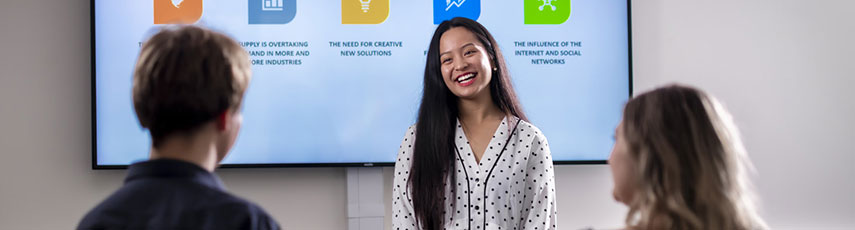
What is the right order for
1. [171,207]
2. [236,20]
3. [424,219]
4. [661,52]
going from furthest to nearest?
[661,52]
[236,20]
[424,219]
[171,207]

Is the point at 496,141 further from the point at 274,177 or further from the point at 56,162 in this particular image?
the point at 56,162

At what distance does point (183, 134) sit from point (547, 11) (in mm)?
2300

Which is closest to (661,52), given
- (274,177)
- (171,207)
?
(274,177)

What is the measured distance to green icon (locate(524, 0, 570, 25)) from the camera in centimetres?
310

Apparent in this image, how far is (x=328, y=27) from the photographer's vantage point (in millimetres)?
3018

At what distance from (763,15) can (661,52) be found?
0.54 m

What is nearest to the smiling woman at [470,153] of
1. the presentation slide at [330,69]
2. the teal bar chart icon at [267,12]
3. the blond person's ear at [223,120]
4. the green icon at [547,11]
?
the presentation slide at [330,69]

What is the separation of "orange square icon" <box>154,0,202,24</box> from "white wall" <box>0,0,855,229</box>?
331 mm

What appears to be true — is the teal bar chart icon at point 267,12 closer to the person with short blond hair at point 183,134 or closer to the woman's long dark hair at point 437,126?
the woman's long dark hair at point 437,126

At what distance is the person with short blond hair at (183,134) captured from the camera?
979 mm

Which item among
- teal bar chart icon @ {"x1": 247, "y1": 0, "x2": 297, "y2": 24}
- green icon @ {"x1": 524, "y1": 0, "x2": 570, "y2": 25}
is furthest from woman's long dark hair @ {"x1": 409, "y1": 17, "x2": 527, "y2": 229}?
teal bar chart icon @ {"x1": 247, "y1": 0, "x2": 297, "y2": 24}

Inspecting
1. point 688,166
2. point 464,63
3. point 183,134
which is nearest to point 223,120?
point 183,134

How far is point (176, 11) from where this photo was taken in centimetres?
297

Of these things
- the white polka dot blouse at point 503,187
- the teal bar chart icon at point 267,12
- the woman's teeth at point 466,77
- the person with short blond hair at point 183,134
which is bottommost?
the white polka dot blouse at point 503,187
